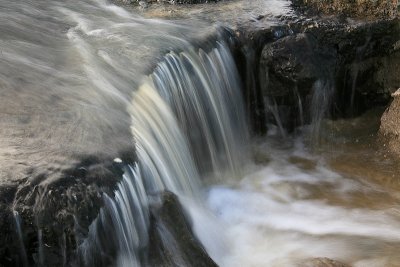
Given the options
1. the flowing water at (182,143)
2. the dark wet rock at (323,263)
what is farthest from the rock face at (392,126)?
the dark wet rock at (323,263)

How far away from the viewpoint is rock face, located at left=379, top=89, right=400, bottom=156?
273 inches

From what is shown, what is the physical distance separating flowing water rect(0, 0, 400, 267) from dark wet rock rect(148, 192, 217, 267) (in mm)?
93

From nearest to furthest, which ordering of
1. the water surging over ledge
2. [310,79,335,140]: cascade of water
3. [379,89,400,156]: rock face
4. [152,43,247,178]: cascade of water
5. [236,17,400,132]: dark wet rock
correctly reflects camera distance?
the water surging over ledge < [152,43,247,178]: cascade of water < [379,89,400,156]: rock face < [236,17,400,132]: dark wet rock < [310,79,335,140]: cascade of water

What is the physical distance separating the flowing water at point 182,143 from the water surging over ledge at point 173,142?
2cm

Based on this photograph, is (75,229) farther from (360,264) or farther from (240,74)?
(240,74)

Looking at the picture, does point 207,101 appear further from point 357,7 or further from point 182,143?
point 357,7

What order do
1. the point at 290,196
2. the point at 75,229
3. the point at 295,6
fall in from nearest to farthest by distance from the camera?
the point at 75,229 < the point at 290,196 < the point at 295,6

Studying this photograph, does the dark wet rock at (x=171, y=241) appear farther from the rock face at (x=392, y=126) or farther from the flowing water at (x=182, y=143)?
the rock face at (x=392, y=126)

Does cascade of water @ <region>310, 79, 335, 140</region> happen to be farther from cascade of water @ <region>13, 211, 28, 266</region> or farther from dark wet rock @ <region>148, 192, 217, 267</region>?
cascade of water @ <region>13, 211, 28, 266</region>

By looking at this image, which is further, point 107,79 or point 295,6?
point 295,6

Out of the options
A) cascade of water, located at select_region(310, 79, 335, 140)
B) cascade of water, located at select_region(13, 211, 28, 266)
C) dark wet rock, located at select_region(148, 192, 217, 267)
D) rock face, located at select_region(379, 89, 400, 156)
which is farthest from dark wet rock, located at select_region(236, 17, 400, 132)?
cascade of water, located at select_region(13, 211, 28, 266)

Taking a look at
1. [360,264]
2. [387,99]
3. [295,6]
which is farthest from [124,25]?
[360,264]

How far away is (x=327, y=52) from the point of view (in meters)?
7.34

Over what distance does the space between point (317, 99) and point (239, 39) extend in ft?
4.62
